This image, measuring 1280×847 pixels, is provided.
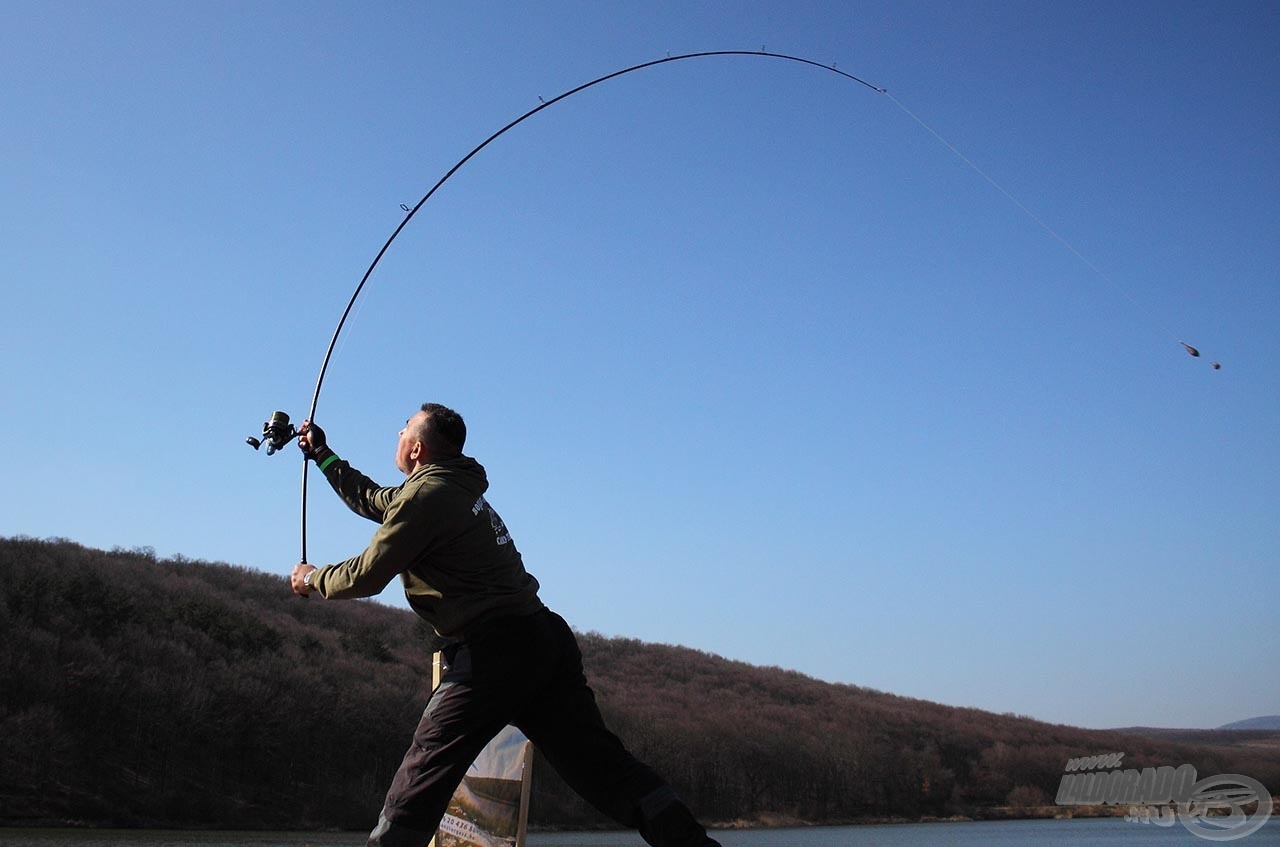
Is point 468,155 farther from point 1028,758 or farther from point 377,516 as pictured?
point 1028,758

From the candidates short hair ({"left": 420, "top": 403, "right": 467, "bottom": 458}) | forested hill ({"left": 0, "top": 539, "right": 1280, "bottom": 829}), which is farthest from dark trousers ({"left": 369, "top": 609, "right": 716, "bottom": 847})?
forested hill ({"left": 0, "top": 539, "right": 1280, "bottom": 829})

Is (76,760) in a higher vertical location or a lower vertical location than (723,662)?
lower

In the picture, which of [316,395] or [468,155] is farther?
[468,155]

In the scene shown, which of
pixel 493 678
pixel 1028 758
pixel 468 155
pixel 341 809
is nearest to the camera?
pixel 493 678

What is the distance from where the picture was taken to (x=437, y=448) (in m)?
4.02

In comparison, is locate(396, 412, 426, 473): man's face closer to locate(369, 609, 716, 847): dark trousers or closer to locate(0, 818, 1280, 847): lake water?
locate(369, 609, 716, 847): dark trousers

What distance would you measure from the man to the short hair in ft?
0.28

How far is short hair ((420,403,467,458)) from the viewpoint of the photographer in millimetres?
4020

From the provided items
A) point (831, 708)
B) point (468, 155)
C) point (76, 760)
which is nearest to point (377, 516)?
point (468, 155)

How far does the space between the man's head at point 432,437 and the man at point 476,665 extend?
9 cm

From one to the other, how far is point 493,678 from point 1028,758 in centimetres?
5210

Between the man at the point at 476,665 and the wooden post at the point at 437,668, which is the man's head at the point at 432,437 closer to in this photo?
the man at the point at 476,665

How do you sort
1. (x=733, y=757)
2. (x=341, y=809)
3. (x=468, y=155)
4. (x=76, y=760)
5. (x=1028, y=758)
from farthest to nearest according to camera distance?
(x=1028, y=758), (x=733, y=757), (x=341, y=809), (x=76, y=760), (x=468, y=155)

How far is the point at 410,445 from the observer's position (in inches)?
160
